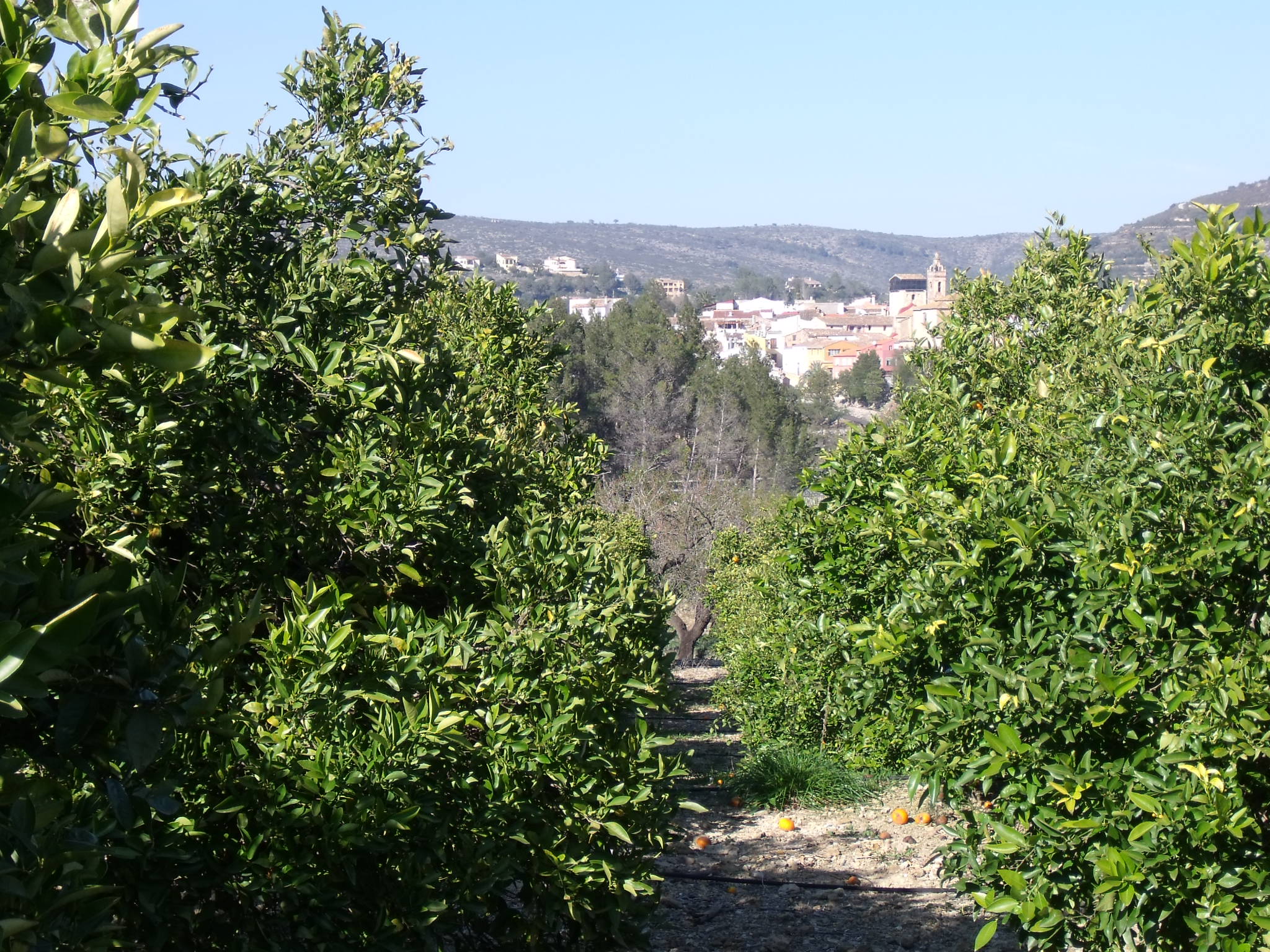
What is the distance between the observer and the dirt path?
5.59 metres

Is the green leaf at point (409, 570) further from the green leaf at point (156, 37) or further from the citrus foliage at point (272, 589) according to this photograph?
the green leaf at point (156, 37)

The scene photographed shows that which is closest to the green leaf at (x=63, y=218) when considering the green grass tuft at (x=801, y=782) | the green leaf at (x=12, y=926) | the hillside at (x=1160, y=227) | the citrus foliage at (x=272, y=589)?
the citrus foliage at (x=272, y=589)

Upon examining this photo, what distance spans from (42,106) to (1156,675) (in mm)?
2945

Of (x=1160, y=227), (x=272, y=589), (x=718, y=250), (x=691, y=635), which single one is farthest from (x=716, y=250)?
(x=272, y=589)

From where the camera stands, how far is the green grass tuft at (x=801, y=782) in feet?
28.1

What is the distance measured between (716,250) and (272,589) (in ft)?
569

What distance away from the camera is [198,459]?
9.43 feet

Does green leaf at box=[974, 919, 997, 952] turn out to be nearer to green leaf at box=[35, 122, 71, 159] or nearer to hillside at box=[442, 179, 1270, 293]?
green leaf at box=[35, 122, 71, 159]

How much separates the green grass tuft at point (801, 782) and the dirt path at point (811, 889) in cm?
14

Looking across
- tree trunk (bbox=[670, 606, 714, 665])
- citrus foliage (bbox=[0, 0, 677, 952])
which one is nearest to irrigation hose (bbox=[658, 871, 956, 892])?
citrus foliage (bbox=[0, 0, 677, 952])

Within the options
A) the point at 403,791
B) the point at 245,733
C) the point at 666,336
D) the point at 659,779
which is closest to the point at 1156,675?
the point at 659,779

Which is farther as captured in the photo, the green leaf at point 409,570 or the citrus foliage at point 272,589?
the green leaf at point 409,570

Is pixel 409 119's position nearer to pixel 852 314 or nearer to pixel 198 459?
pixel 198 459

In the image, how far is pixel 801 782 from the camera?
28.4ft
